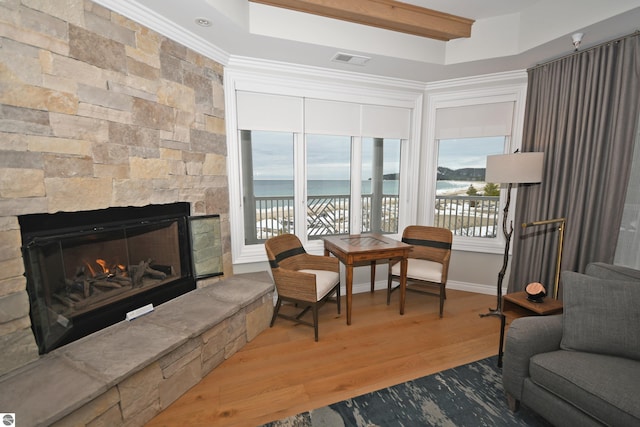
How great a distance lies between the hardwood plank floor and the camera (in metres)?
1.77

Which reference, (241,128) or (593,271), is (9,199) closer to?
(241,128)

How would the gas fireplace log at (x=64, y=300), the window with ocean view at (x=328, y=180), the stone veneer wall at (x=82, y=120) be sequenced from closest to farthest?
the stone veneer wall at (x=82, y=120) → the gas fireplace log at (x=64, y=300) → the window with ocean view at (x=328, y=180)

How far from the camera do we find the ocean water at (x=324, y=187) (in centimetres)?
322

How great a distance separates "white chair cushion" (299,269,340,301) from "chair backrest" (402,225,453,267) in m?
1.03

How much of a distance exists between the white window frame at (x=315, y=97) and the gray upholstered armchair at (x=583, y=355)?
6.85 ft

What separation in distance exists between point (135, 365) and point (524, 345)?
2.24m

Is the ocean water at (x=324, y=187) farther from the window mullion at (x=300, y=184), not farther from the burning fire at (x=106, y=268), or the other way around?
the burning fire at (x=106, y=268)

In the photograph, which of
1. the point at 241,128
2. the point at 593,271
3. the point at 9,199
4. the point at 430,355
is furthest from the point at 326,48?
the point at 430,355

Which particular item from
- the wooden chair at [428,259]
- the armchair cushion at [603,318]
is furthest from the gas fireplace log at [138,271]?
the armchair cushion at [603,318]

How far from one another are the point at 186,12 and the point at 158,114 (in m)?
0.75

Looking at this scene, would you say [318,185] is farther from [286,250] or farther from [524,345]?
[524,345]

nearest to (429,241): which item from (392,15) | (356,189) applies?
(356,189)

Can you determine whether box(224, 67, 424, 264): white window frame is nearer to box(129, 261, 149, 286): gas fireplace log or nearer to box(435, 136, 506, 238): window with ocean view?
box(435, 136, 506, 238): window with ocean view

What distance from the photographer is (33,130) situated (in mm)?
1492
